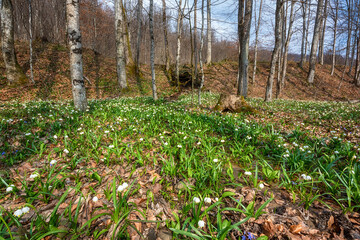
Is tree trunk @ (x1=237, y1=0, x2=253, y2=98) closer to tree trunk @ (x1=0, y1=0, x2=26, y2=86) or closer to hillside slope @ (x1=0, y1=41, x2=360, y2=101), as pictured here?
hillside slope @ (x1=0, y1=41, x2=360, y2=101)

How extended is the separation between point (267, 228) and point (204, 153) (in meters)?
1.72

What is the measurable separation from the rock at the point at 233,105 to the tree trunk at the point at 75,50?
5695 millimetres

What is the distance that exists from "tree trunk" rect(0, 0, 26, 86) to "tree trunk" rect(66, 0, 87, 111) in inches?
368

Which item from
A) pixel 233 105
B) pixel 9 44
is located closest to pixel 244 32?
pixel 233 105

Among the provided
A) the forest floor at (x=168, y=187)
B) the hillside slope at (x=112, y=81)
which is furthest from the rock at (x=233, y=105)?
the hillside slope at (x=112, y=81)

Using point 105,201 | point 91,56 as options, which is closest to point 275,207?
point 105,201

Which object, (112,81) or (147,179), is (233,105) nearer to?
(147,179)

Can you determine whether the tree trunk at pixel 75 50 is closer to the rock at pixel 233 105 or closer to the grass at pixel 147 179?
the grass at pixel 147 179

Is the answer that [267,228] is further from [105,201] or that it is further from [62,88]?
[62,88]

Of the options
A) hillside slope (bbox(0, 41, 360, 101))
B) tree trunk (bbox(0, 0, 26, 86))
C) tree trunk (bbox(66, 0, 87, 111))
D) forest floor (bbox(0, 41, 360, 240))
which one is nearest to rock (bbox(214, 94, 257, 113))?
forest floor (bbox(0, 41, 360, 240))

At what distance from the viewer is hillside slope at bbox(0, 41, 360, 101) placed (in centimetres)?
1190

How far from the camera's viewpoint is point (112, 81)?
14922mm

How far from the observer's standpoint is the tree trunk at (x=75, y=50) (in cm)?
518

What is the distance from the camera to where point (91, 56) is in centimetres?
1923
